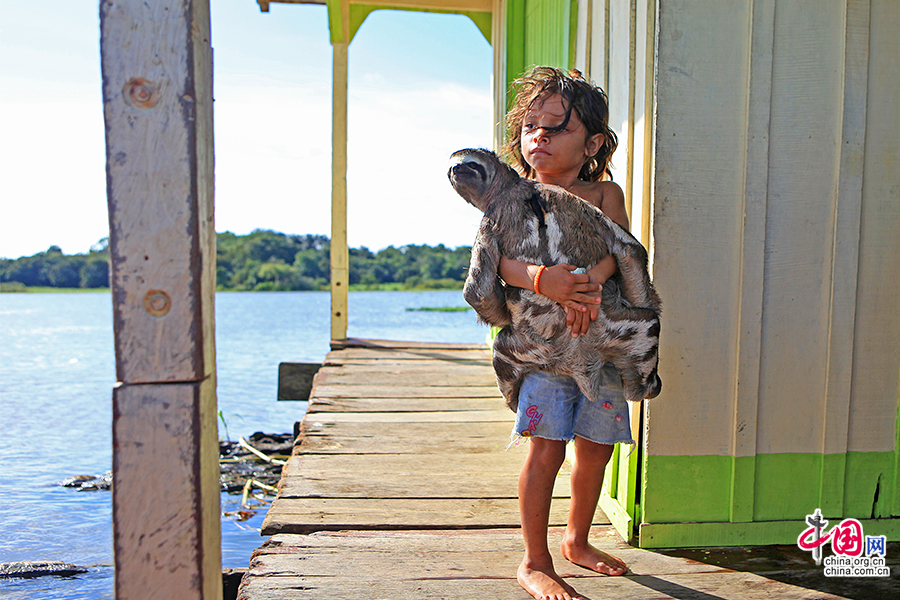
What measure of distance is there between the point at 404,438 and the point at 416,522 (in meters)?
1.01

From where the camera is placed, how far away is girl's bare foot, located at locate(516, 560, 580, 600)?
1748mm

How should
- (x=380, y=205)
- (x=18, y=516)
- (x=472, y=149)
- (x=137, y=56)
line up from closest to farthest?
(x=137, y=56) < (x=472, y=149) < (x=18, y=516) < (x=380, y=205)

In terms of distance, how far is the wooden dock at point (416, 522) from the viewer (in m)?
1.84

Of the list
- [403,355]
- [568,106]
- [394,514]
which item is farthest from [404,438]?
[403,355]

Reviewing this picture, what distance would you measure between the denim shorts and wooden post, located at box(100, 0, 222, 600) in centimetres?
92

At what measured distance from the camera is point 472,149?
1.86 meters

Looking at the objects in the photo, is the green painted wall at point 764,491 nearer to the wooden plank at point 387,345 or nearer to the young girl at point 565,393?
the young girl at point 565,393

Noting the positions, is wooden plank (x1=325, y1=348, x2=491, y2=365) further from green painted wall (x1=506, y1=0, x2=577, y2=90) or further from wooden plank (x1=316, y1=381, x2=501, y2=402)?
green painted wall (x1=506, y1=0, x2=577, y2=90)

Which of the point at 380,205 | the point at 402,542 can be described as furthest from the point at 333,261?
the point at 380,205

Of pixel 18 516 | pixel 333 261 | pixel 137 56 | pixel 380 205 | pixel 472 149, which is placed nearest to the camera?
pixel 137 56

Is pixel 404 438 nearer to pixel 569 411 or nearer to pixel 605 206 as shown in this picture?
pixel 569 411

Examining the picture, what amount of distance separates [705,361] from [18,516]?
190 inches

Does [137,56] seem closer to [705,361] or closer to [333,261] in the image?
[705,361]

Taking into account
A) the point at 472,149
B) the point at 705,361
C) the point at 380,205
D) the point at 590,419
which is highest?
the point at 380,205
